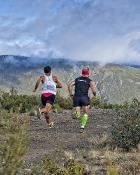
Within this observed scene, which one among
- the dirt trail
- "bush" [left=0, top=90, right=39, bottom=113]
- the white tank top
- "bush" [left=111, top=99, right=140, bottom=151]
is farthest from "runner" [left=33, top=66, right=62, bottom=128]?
"bush" [left=0, top=90, right=39, bottom=113]

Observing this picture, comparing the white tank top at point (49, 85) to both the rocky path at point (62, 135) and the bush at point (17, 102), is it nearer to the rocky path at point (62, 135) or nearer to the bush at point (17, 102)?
the rocky path at point (62, 135)

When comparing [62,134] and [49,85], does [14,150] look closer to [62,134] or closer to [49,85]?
[62,134]

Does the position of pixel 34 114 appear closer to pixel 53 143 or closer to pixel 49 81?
pixel 49 81

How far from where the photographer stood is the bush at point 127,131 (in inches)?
503

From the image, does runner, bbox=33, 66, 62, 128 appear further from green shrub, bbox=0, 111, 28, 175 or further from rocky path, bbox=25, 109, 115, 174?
green shrub, bbox=0, 111, 28, 175

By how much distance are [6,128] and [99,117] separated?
1641 centimetres

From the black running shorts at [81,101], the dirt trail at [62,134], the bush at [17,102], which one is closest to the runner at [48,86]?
the black running shorts at [81,101]

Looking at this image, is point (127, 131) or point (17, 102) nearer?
point (127, 131)

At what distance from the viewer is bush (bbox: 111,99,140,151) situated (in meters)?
12.8

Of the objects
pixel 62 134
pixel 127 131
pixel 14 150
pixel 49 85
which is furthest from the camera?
pixel 49 85

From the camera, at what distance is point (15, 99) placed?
99.0ft

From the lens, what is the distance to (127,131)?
13180 millimetres

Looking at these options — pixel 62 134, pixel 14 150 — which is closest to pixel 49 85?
pixel 62 134

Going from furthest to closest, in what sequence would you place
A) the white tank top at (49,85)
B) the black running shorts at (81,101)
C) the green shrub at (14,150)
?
the black running shorts at (81,101)
the white tank top at (49,85)
the green shrub at (14,150)
